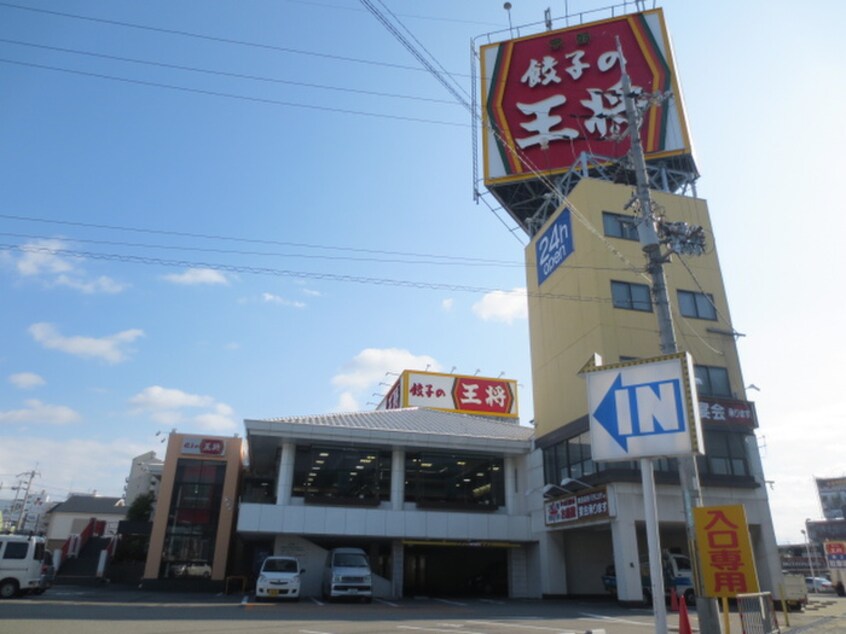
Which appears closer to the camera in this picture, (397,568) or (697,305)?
(697,305)

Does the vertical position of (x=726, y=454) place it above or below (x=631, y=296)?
below

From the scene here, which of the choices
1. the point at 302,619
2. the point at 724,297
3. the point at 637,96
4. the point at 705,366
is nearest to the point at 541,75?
the point at 724,297

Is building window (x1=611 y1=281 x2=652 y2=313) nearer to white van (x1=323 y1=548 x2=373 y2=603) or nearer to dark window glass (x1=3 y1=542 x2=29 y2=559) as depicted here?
white van (x1=323 y1=548 x2=373 y2=603)

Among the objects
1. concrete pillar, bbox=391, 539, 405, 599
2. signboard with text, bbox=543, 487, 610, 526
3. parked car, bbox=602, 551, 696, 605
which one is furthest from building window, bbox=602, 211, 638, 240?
concrete pillar, bbox=391, 539, 405, 599

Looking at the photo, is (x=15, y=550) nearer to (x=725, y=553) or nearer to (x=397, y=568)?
(x=397, y=568)

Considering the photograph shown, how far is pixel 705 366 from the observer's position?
22172 millimetres

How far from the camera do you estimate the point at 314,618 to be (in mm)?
13828

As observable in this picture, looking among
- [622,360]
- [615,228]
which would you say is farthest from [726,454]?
[615,228]

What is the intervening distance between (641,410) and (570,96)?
2693 centimetres

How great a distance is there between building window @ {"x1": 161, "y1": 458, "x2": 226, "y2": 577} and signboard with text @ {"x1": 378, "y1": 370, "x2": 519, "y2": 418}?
18006 millimetres

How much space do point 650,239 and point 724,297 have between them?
15.3 meters

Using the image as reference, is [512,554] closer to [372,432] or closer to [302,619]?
[372,432]

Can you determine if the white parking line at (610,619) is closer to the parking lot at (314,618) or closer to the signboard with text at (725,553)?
the parking lot at (314,618)

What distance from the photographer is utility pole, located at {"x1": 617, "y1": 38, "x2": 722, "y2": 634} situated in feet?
29.5
